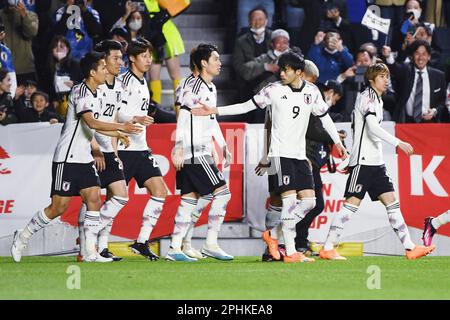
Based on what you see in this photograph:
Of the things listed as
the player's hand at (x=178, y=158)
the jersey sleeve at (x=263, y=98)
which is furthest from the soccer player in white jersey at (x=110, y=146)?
the jersey sleeve at (x=263, y=98)

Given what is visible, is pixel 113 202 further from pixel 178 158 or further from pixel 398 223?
pixel 398 223

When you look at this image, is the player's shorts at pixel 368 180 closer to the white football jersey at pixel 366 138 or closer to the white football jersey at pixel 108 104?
the white football jersey at pixel 366 138

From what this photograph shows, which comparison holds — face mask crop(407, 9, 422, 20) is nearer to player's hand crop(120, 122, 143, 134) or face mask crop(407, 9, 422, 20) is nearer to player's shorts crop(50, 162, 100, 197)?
player's hand crop(120, 122, 143, 134)

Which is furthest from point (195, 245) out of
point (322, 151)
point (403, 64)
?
point (403, 64)

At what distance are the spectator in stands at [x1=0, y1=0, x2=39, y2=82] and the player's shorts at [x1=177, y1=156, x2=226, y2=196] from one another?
19.1ft

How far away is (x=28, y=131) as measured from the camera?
16.5 m

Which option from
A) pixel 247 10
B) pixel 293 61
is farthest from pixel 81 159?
pixel 247 10

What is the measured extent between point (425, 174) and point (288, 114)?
3.48 m

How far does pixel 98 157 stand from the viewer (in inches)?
555

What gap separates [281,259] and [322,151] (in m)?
1.89

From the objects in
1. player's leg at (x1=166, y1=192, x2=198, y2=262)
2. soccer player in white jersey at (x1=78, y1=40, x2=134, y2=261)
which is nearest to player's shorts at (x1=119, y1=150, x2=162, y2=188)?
soccer player in white jersey at (x1=78, y1=40, x2=134, y2=261)

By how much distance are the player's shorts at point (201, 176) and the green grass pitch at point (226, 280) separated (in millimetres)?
831

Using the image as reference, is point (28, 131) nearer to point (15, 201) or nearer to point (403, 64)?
point (15, 201)

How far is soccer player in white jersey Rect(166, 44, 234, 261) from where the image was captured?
550 inches
